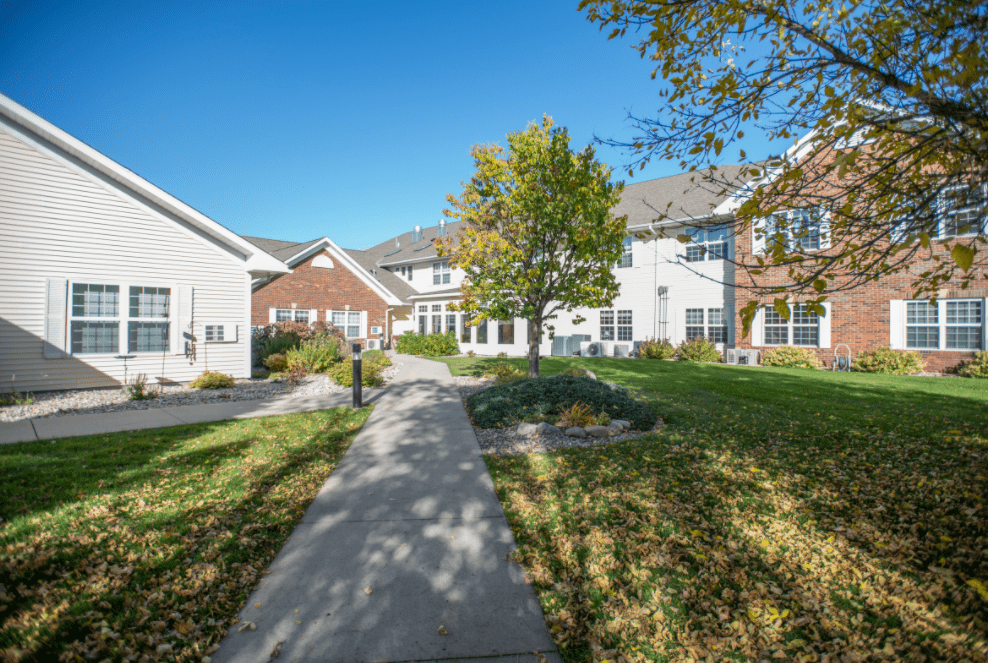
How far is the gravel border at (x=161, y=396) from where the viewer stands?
7.92m

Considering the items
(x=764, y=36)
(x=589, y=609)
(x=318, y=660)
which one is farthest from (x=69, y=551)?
(x=764, y=36)

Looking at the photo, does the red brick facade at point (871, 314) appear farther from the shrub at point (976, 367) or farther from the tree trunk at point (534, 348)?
the tree trunk at point (534, 348)

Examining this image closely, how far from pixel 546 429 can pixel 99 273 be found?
10736mm

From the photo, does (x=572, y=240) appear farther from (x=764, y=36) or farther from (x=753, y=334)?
(x=753, y=334)

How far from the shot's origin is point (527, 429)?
22.2ft

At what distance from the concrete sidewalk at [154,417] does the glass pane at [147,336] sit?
10.7 feet

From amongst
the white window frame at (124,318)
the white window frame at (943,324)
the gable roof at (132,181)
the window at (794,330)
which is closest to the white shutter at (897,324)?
the white window frame at (943,324)

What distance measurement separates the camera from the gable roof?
30.4ft

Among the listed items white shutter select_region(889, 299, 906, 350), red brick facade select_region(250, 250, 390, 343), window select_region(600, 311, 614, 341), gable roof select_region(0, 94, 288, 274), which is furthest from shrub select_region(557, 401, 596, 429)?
red brick facade select_region(250, 250, 390, 343)

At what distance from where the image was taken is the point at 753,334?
58.1 feet

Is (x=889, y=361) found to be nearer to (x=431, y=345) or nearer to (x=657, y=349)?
(x=657, y=349)

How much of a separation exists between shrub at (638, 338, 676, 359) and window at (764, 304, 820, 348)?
3.61m

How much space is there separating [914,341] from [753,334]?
15.4ft

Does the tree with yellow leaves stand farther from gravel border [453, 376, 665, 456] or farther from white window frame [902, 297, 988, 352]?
white window frame [902, 297, 988, 352]
